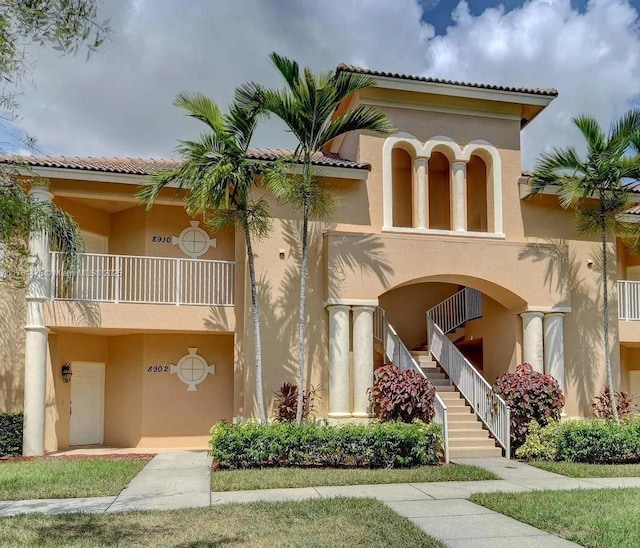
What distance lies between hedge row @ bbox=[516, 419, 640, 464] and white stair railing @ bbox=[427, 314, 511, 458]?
720 millimetres

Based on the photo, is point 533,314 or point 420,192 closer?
point 533,314

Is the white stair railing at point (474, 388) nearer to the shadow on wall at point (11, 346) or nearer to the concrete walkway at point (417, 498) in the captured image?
the concrete walkway at point (417, 498)

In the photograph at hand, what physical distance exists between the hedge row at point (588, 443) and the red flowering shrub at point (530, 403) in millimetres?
422

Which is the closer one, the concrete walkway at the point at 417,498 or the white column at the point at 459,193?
the concrete walkway at the point at 417,498

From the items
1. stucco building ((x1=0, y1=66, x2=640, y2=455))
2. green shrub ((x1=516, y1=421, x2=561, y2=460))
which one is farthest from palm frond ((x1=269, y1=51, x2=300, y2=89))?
green shrub ((x1=516, y1=421, x2=561, y2=460))

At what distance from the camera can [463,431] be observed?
49.5 feet

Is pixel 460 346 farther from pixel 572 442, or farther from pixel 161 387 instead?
pixel 161 387

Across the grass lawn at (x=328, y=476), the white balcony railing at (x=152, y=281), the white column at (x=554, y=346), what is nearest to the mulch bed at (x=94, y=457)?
the grass lawn at (x=328, y=476)

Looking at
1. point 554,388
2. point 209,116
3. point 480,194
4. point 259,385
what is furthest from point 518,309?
point 209,116

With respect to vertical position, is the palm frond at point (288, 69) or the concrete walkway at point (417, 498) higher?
the palm frond at point (288, 69)

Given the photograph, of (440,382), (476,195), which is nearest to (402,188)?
(476,195)

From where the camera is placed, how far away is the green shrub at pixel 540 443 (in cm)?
1395

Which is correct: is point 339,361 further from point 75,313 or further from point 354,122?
point 75,313

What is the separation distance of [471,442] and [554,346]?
3257mm
